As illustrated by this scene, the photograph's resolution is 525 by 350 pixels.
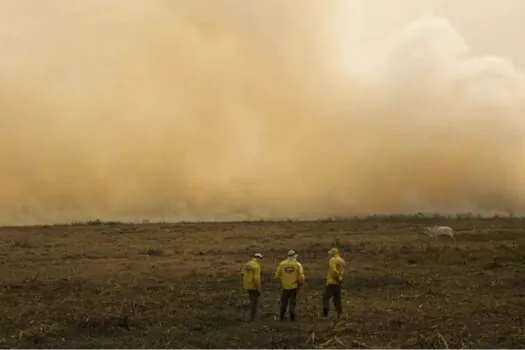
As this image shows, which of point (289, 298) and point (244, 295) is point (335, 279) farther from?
point (244, 295)

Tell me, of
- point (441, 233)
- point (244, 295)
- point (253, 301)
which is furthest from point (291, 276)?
point (441, 233)

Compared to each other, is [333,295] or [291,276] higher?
[291,276]

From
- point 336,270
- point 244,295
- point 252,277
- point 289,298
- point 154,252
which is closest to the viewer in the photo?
point 336,270

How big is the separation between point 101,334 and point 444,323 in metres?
11.5

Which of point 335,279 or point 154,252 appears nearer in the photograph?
point 335,279

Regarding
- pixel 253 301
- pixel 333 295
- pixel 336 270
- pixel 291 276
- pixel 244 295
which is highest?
pixel 336 270

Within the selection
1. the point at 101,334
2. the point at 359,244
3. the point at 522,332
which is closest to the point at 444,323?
the point at 522,332

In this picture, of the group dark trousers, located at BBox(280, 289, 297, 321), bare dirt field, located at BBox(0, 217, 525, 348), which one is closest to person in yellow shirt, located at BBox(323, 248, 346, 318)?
bare dirt field, located at BBox(0, 217, 525, 348)

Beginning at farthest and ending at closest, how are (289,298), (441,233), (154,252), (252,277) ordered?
(441,233)
(154,252)
(289,298)
(252,277)

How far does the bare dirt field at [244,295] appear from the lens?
2094 cm

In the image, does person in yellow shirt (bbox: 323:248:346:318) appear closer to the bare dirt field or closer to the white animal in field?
the bare dirt field

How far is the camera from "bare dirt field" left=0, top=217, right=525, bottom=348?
68.7 ft

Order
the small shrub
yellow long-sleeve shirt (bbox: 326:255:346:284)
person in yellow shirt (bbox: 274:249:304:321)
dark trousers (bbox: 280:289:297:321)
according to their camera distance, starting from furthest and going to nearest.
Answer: the small shrub → dark trousers (bbox: 280:289:297:321) → yellow long-sleeve shirt (bbox: 326:255:346:284) → person in yellow shirt (bbox: 274:249:304:321)

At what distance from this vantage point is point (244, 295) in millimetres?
27609
